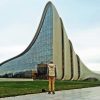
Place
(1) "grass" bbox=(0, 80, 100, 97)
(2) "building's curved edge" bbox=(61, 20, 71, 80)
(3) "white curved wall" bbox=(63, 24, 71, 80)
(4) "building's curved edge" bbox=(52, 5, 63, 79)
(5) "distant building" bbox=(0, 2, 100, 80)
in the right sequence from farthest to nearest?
(3) "white curved wall" bbox=(63, 24, 71, 80) → (2) "building's curved edge" bbox=(61, 20, 71, 80) → (5) "distant building" bbox=(0, 2, 100, 80) → (4) "building's curved edge" bbox=(52, 5, 63, 79) → (1) "grass" bbox=(0, 80, 100, 97)

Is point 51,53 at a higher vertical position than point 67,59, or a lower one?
higher

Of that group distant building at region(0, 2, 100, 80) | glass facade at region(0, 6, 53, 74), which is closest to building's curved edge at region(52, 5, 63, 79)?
distant building at region(0, 2, 100, 80)

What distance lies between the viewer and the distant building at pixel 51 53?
108062 mm

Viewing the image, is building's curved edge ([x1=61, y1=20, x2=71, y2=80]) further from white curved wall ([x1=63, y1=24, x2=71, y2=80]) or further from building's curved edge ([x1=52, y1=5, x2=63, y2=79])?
building's curved edge ([x1=52, y1=5, x2=63, y2=79])

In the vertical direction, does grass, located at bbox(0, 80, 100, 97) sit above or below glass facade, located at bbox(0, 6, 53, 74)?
below

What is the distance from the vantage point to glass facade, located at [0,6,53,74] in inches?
4299

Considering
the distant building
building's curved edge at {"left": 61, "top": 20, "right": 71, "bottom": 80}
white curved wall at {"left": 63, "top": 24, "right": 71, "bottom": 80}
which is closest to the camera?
the distant building

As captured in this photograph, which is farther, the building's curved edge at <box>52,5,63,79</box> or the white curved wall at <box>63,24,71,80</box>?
the white curved wall at <box>63,24,71,80</box>

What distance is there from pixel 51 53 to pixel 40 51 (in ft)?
21.5

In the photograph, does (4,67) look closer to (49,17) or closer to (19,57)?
(19,57)

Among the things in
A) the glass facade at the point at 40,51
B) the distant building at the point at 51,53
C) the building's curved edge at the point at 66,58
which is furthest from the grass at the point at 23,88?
the building's curved edge at the point at 66,58

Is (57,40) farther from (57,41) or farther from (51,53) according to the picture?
(51,53)

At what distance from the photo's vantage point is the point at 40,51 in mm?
113500

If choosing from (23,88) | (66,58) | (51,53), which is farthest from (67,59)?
(23,88)
